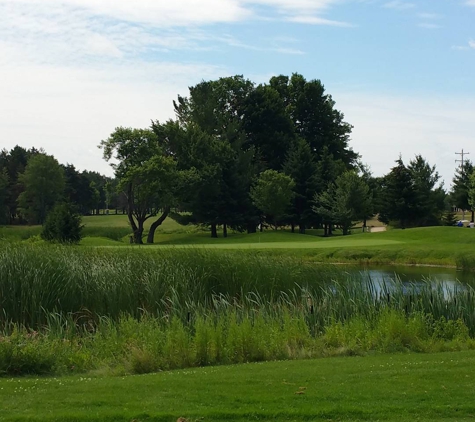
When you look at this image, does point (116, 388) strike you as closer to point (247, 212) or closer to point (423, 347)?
point (423, 347)

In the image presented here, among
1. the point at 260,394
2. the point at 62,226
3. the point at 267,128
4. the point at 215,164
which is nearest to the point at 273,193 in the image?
the point at 215,164

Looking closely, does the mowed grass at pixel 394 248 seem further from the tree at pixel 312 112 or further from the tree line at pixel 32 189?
the tree at pixel 312 112

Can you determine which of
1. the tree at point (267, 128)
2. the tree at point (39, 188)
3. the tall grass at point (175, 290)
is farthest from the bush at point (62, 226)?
the tree at point (267, 128)

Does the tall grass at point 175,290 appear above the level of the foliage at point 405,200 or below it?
below

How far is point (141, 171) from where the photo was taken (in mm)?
47906

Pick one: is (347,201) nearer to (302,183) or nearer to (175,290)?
(302,183)

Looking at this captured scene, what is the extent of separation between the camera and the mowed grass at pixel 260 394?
22.3ft

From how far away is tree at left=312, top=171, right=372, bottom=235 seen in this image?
5303 centimetres

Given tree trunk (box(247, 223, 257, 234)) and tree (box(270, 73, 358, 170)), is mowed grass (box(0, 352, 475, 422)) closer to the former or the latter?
tree trunk (box(247, 223, 257, 234))

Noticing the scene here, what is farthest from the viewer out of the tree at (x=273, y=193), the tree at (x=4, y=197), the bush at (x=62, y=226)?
the tree at (x=4, y=197)

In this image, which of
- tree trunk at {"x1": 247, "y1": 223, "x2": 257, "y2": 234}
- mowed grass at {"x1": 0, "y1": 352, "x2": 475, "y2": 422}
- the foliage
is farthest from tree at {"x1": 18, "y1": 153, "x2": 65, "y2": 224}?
mowed grass at {"x1": 0, "y1": 352, "x2": 475, "y2": 422}

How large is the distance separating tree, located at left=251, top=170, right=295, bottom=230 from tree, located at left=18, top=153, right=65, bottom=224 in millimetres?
23522

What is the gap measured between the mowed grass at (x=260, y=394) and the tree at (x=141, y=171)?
39.9m

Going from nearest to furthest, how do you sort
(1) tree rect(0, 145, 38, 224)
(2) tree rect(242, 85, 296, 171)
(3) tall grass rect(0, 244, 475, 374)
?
(3) tall grass rect(0, 244, 475, 374), (2) tree rect(242, 85, 296, 171), (1) tree rect(0, 145, 38, 224)
